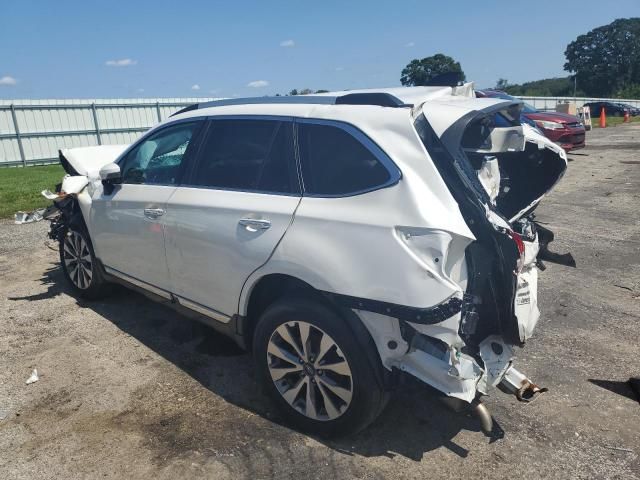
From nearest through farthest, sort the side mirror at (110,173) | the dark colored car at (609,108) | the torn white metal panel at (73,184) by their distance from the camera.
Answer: the side mirror at (110,173) < the torn white metal panel at (73,184) < the dark colored car at (609,108)

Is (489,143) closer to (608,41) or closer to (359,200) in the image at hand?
(359,200)

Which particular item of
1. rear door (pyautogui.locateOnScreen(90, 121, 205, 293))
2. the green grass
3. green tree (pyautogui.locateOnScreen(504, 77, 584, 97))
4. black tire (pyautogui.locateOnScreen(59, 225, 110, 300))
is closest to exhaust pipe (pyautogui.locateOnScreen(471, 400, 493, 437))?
rear door (pyautogui.locateOnScreen(90, 121, 205, 293))

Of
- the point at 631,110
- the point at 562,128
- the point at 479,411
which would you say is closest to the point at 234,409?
the point at 479,411

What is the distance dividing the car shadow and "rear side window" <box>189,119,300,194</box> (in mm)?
1382

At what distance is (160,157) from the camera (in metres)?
4.00

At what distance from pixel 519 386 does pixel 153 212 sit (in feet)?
8.92

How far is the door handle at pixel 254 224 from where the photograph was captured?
2.96 meters

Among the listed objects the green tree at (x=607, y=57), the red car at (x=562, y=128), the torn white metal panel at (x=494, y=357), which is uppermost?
the green tree at (x=607, y=57)

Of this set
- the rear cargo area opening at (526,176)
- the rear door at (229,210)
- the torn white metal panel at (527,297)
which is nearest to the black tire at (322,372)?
the rear door at (229,210)

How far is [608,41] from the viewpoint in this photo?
8412cm

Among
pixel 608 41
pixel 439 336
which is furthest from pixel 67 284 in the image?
pixel 608 41

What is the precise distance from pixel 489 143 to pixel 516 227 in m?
0.63

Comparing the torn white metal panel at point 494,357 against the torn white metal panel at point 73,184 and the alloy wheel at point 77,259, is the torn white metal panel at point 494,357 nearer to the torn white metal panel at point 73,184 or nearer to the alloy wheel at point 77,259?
the alloy wheel at point 77,259

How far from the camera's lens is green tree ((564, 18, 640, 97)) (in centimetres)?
7844
